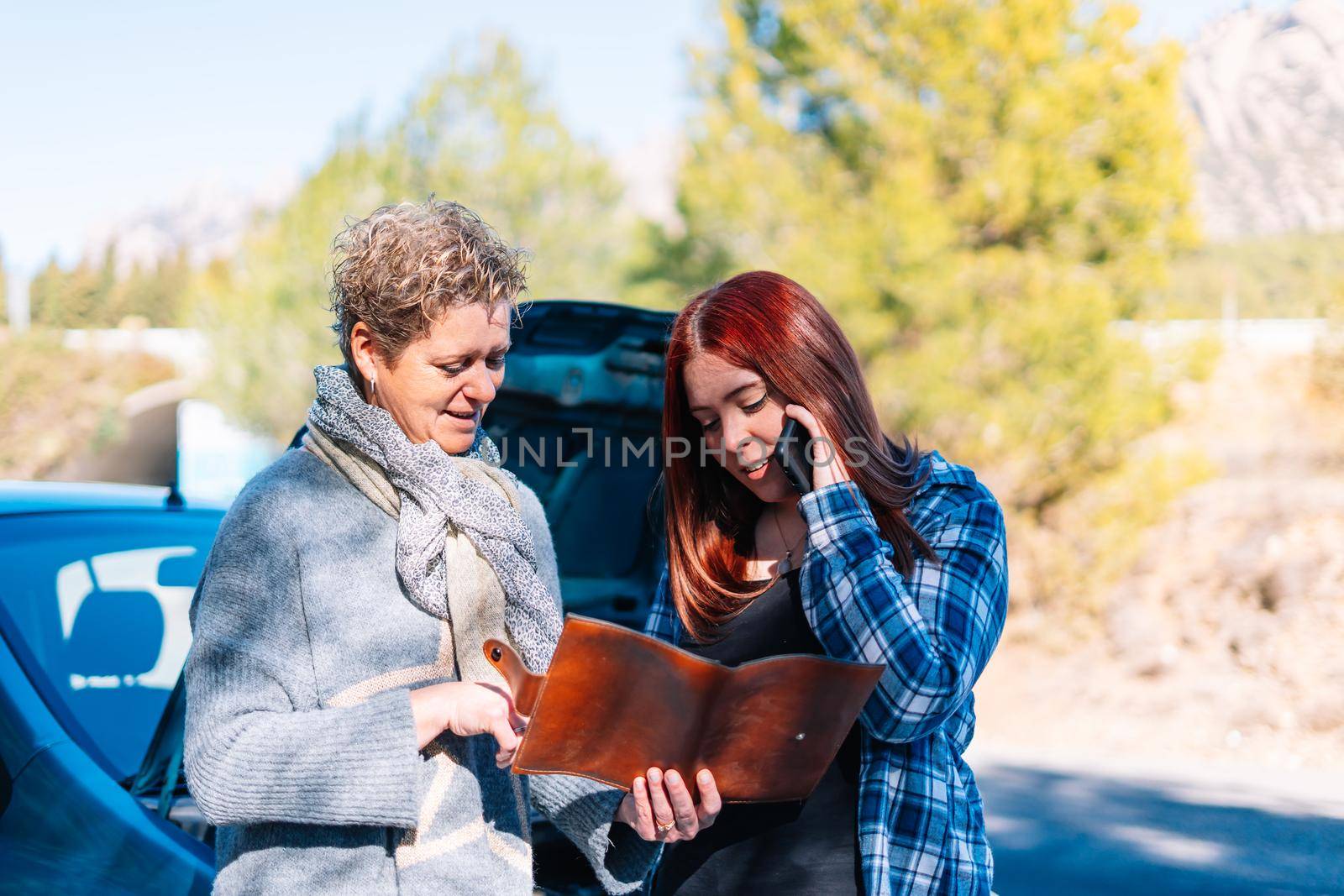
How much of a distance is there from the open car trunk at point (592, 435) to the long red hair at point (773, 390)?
1129 millimetres

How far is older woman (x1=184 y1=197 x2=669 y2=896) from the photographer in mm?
1621

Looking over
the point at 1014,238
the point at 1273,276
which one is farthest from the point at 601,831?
the point at 1273,276

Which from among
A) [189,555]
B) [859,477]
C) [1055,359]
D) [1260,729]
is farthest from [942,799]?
[1055,359]

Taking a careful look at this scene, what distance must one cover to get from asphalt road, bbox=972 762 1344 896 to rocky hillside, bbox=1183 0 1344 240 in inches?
370

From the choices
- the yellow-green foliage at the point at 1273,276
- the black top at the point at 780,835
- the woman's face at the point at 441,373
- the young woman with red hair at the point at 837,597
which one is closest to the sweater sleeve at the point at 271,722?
the woman's face at the point at 441,373

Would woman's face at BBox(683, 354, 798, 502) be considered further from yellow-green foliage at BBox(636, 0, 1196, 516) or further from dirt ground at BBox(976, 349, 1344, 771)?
yellow-green foliage at BBox(636, 0, 1196, 516)

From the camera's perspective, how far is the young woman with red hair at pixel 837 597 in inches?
67.8

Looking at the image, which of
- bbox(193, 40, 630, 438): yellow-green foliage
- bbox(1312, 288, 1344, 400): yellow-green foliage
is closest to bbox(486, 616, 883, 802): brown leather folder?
bbox(1312, 288, 1344, 400): yellow-green foliage

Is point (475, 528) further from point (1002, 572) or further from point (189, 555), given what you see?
point (189, 555)

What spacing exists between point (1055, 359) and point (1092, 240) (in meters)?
1.61

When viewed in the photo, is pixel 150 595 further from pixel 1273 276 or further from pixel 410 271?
pixel 1273 276

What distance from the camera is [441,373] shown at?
183cm

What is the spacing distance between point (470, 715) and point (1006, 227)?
12.6 meters

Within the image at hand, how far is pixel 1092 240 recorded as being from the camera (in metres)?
13.2
